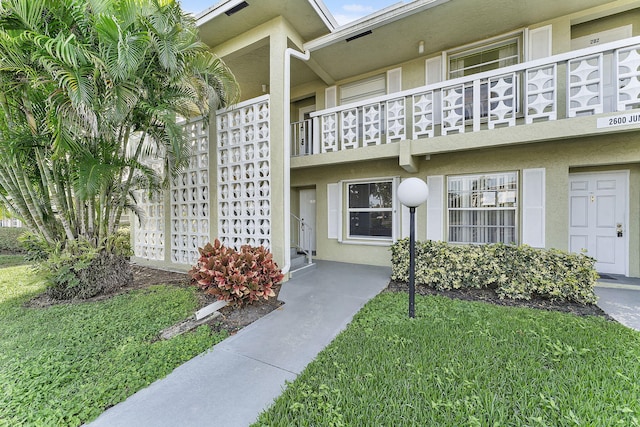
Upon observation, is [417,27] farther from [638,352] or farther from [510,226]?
[638,352]

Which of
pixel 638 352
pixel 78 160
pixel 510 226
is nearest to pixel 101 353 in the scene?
pixel 78 160

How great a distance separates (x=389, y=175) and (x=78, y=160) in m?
7.05

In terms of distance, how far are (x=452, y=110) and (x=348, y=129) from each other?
2.46 meters

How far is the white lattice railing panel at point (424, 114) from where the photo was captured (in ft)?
19.4

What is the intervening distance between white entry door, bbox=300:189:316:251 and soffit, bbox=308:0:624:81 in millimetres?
4050

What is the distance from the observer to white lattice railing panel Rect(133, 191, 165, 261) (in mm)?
8023

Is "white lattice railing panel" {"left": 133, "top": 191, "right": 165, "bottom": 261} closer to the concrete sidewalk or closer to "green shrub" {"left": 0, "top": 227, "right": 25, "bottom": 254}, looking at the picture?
the concrete sidewalk

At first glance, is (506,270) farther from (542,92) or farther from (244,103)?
A: (244,103)

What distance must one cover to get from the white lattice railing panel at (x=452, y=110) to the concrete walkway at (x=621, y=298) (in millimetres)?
4028

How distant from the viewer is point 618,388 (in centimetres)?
234

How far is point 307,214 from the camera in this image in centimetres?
917

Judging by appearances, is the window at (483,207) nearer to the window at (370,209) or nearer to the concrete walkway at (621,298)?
the window at (370,209)

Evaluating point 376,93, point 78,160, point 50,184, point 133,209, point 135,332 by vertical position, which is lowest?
point 135,332

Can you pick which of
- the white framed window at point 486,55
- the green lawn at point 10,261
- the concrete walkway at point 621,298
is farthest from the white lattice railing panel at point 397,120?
the green lawn at point 10,261
